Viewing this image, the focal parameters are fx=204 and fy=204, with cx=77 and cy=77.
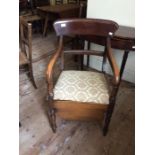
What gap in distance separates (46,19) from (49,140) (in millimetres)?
2734

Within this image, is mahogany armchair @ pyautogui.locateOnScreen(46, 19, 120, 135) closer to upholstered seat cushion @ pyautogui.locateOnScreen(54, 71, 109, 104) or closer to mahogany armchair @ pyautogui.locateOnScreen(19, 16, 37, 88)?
upholstered seat cushion @ pyautogui.locateOnScreen(54, 71, 109, 104)

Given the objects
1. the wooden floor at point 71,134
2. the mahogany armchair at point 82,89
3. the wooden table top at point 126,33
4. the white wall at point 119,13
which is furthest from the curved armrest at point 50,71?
the white wall at point 119,13

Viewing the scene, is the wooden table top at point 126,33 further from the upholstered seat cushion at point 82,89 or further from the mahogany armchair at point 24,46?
the mahogany armchair at point 24,46

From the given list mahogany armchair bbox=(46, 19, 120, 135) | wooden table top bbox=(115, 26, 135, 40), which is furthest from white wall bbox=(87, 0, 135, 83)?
mahogany armchair bbox=(46, 19, 120, 135)

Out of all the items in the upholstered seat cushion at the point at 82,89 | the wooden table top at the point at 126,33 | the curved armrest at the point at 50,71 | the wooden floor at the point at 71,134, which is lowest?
the wooden floor at the point at 71,134

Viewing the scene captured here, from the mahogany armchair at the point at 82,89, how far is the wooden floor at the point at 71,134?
4.0 inches

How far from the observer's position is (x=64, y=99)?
1.49m

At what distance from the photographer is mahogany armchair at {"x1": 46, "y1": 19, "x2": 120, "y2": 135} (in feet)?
4.83

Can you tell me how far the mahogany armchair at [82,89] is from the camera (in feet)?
4.83

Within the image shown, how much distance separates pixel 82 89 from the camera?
1521mm
